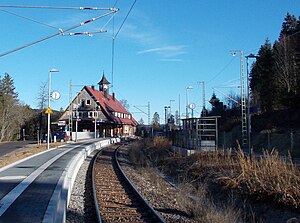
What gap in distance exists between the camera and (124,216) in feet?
34.3

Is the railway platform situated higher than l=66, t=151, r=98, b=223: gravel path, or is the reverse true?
the railway platform

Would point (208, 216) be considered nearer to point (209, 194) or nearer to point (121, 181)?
point (209, 194)

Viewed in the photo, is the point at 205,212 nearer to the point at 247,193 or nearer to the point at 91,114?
the point at 247,193

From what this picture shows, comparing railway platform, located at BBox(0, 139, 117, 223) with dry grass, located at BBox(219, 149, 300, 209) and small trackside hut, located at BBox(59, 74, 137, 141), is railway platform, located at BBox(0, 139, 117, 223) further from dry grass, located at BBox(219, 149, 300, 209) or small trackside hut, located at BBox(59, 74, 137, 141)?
small trackside hut, located at BBox(59, 74, 137, 141)

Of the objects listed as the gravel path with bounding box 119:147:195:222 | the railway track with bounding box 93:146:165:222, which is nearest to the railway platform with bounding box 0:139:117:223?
the railway track with bounding box 93:146:165:222

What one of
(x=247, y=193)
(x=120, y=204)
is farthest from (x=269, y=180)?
(x=120, y=204)

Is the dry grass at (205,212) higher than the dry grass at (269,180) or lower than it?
lower

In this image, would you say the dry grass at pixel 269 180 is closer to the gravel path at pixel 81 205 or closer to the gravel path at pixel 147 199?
the gravel path at pixel 147 199

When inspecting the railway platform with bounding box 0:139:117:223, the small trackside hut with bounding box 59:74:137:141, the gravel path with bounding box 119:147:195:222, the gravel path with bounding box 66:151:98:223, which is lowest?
the gravel path with bounding box 119:147:195:222

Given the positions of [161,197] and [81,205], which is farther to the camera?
[161,197]

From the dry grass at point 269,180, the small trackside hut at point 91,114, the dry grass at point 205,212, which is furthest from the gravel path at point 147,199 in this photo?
the small trackside hut at point 91,114

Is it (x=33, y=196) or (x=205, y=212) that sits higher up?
(x=33, y=196)

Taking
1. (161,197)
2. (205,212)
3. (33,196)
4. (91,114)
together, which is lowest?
(161,197)

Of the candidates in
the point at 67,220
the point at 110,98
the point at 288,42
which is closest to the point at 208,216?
the point at 67,220
